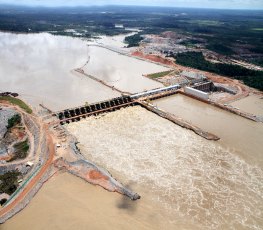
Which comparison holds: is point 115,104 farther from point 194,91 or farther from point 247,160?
point 247,160

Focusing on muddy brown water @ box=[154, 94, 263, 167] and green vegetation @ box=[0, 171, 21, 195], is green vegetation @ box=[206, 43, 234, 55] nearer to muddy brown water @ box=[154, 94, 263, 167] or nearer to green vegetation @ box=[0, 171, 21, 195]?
muddy brown water @ box=[154, 94, 263, 167]

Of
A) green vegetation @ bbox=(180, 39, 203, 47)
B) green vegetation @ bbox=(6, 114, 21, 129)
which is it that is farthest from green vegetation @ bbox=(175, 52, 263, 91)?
green vegetation @ bbox=(6, 114, 21, 129)

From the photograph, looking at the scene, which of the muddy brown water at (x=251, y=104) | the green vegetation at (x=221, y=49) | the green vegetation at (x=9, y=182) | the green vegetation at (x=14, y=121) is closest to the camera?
the green vegetation at (x=9, y=182)

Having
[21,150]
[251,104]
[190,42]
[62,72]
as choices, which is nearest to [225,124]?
[251,104]

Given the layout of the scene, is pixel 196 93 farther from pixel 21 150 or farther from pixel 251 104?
pixel 21 150

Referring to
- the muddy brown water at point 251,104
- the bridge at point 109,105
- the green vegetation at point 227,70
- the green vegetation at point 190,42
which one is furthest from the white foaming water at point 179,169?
the green vegetation at point 190,42

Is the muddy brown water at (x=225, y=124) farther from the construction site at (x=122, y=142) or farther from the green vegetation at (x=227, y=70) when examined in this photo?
the green vegetation at (x=227, y=70)
